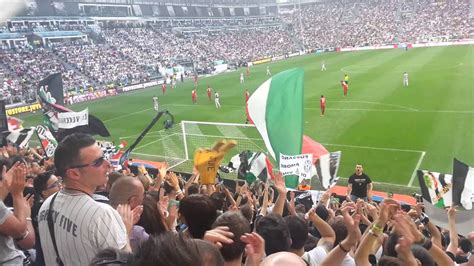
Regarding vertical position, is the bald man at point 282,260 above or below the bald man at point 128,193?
above

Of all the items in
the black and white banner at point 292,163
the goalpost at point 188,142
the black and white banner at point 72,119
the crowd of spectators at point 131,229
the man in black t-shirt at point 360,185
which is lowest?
the goalpost at point 188,142

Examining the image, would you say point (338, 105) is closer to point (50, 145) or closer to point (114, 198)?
point (50, 145)

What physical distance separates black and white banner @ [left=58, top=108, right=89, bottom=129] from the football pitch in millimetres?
6610

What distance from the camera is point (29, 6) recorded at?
51312mm

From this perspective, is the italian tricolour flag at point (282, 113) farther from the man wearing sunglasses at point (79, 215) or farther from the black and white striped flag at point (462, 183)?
the man wearing sunglasses at point (79, 215)

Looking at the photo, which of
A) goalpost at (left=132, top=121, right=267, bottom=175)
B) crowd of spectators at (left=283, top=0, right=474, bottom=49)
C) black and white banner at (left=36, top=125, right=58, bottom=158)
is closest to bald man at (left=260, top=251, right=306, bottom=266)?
black and white banner at (left=36, top=125, right=58, bottom=158)

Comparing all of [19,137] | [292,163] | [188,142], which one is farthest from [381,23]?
[292,163]

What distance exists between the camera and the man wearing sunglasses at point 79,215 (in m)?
2.96

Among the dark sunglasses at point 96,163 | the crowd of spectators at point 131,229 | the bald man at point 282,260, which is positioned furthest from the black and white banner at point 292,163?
the bald man at point 282,260

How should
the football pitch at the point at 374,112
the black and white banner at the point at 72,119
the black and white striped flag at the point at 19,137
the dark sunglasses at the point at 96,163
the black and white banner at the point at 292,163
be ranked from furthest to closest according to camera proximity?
1. the football pitch at the point at 374,112
2. the black and white striped flag at the point at 19,137
3. the black and white banner at the point at 72,119
4. the black and white banner at the point at 292,163
5. the dark sunglasses at the point at 96,163

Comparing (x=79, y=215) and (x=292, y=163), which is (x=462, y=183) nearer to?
(x=292, y=163)

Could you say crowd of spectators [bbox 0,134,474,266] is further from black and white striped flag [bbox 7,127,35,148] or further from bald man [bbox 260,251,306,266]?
black and white striped flag [bbox 7,127,35,148]

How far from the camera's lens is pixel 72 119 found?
1102 cm

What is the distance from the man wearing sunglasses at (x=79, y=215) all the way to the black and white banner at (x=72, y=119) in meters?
8.06
